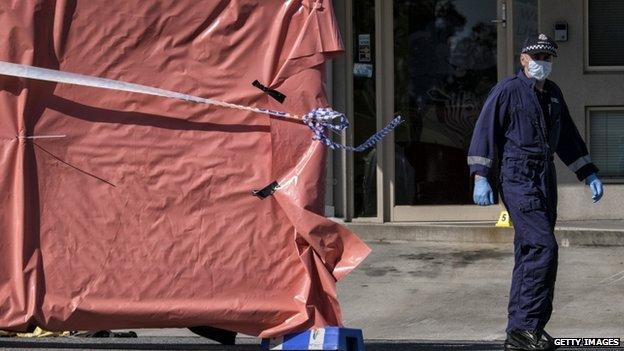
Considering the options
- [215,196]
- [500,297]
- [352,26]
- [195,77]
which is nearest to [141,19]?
[195,77]

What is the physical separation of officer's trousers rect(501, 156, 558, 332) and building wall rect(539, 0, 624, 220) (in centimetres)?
468

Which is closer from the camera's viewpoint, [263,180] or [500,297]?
[263,180]

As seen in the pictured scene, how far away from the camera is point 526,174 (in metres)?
6.05

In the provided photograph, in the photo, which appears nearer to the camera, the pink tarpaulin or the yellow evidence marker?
the pink tarpaulin

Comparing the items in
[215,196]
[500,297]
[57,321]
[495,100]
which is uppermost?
[495,100]

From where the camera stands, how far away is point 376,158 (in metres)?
11.1

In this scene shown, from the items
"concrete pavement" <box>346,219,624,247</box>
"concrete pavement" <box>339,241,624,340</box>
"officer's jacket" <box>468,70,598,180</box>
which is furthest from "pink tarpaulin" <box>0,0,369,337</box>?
"concrete pavement" <box>346,219,624,247</box>

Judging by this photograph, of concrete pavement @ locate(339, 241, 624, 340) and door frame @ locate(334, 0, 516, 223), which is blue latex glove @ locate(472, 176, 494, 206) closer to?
concrete pavement @ locate(339, 241, 624, 340)

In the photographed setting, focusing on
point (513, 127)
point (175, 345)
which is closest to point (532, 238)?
point (513, 127)

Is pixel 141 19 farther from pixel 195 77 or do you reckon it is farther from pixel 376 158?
pixel 376 158

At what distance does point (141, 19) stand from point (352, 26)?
5.92m

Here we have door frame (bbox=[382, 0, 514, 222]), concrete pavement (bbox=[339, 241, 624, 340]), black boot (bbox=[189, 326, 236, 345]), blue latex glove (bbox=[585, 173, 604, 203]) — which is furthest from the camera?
door frame (bbox=[382, 0, 514, 222])

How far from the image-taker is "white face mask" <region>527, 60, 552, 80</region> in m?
6.20

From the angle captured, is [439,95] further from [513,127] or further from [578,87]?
[513,127]
